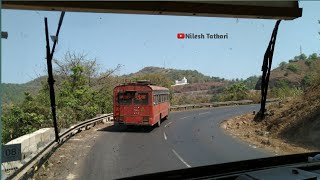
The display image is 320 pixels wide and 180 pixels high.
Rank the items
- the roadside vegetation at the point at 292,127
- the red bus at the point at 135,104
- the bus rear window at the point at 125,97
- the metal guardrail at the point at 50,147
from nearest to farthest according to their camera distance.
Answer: the metal guardrail at the point at 50,147, the roadside vegetation at the point at 292,127, the red bus at the point at 135,104, the bus rear window at the point at 125,97

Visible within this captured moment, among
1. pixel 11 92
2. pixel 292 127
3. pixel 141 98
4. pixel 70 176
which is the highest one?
pixel 11 92

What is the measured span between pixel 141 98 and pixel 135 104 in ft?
1.97

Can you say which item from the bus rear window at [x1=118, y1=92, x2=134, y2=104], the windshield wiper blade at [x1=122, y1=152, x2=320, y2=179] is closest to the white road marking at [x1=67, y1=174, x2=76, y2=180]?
the windshield wiper blade at [x1=122, y1=152, x2=320, y2=179]

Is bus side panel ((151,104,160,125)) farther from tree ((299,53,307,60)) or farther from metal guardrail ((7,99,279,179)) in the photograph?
tree ((299,53,307,60))

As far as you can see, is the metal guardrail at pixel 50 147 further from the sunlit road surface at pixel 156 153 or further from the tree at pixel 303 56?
the tree at pixel 303 56

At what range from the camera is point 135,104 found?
85.7 feet

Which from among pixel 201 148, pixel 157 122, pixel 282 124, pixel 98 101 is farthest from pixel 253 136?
pixel 98 101

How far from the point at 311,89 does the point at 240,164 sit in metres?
23.3

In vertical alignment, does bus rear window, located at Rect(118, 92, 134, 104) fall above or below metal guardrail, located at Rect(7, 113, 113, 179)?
above

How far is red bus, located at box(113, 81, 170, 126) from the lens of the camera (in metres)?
25.8

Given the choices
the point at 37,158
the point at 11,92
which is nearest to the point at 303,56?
the point at 11,92

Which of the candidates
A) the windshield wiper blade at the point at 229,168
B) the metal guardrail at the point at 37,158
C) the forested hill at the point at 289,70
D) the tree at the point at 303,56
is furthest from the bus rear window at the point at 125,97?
the windshield wiper blade at the point at 229,168

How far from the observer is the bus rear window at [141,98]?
25.9m

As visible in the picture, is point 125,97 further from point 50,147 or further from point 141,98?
point 50,147
